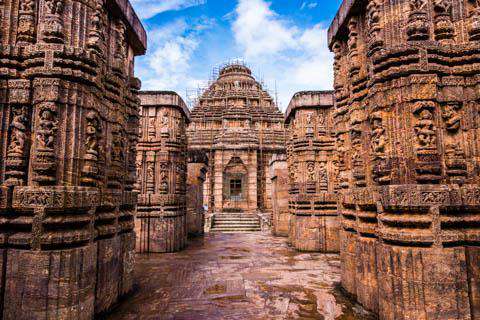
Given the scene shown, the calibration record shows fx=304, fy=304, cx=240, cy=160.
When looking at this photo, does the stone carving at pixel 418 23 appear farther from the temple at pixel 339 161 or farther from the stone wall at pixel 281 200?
the stone wall at pixel 281 200

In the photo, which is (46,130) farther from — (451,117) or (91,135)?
(451,117)

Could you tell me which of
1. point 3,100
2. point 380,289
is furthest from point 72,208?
point 380,289

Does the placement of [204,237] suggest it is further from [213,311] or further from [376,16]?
[376,16]

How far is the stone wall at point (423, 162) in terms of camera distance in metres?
3.93

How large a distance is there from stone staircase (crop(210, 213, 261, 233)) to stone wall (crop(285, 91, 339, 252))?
237 inches

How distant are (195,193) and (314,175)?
6.03m

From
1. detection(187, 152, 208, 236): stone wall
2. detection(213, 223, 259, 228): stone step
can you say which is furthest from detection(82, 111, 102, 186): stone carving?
detection(213, 223, 259, 228): stone step

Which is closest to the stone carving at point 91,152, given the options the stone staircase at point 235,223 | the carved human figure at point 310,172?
the carved human figure at point 310,172

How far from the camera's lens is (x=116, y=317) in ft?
15.6

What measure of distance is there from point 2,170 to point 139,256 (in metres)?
6.39

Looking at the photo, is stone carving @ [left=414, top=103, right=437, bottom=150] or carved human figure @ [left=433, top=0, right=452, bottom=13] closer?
stone carving @ [left=414, top=103, right=437, bottom=150]

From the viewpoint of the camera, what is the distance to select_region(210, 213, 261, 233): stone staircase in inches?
684

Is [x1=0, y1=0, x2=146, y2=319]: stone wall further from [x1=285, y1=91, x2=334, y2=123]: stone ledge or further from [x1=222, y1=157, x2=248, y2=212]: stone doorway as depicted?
[x1=222, y1=157, x2=248, y2=212]: stone doorway

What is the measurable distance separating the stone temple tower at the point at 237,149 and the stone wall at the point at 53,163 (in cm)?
1855
